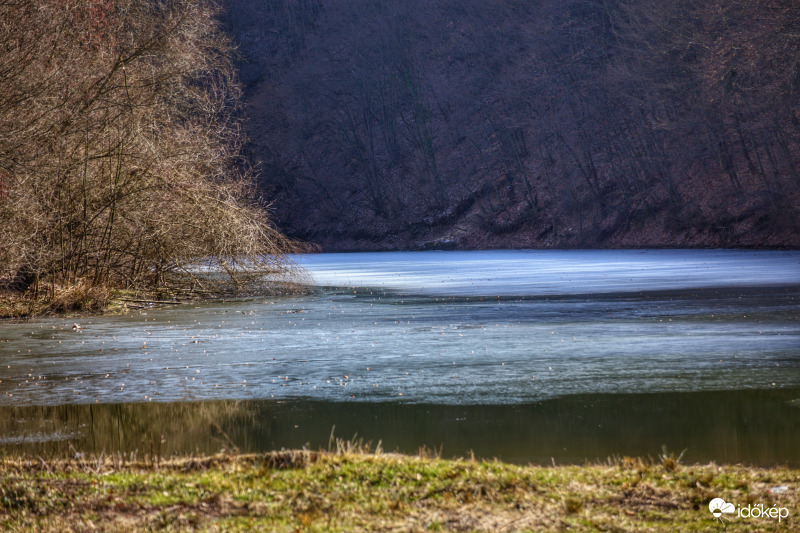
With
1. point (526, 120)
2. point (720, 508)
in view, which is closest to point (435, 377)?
point (720, 508)

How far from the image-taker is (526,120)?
6281 cm

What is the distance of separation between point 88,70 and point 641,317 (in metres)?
11.8

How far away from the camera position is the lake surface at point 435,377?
794cm

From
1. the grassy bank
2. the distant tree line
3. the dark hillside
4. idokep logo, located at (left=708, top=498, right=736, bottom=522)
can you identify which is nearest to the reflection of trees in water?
the grassy bank

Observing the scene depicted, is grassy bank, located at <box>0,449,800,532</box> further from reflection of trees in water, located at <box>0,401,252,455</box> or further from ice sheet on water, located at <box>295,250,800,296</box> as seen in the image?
ice sheet on water, located at <box>295,250,800,296</box>

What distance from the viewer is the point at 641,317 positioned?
16.5m

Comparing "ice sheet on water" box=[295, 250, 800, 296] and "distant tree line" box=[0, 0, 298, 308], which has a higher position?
"distant tree line" box=[0, 0, 298, 308]

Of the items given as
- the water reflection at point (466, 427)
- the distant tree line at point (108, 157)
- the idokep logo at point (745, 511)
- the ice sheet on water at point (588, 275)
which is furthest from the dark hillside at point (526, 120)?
the idokep logo at point (745, 511)

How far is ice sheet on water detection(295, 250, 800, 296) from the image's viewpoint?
947 inches

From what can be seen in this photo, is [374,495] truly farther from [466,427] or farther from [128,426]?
[128,426]

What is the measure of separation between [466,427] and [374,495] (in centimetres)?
286

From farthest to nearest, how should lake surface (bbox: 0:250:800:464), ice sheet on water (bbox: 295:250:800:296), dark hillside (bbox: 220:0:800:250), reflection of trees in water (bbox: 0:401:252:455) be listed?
dark hillside (bbox: 220:0:800:250)
ice sheet on water (bbox: 295:250:800:296)
lake surface (bbox: 0:250:800:464)
reflection of trees in water (bbox: 0:401:252:455)

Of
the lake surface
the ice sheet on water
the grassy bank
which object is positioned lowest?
the ice sheet on water

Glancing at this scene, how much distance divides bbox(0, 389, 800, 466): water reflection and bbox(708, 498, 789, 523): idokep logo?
74.1 inches
